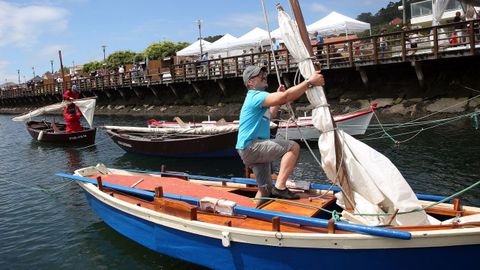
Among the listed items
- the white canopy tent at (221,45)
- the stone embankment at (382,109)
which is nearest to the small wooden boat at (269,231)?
the stone embankment at (382,109)

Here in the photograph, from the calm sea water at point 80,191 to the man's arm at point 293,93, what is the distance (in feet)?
9.43

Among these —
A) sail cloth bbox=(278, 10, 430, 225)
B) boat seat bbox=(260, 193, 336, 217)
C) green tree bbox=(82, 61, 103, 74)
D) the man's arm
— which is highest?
green tree bbox=(82, 61, 103, 74)

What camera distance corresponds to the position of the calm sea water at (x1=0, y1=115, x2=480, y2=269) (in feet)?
24.7

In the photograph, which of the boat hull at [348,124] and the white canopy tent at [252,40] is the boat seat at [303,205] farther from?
the white canopy tent at [252,40]

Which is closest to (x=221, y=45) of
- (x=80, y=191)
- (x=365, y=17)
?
(x=80, y=191)

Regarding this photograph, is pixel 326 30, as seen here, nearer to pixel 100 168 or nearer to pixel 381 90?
pixel 381 90

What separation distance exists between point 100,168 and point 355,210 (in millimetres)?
5774

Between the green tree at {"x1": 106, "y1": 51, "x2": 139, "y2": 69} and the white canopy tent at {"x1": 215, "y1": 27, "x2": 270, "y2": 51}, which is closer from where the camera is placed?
the white canopy tent at {"x1": 215, "y1": 27, "x2": 270, "y2": 51}

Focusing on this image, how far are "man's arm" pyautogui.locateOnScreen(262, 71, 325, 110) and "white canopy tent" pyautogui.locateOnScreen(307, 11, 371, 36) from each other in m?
21.7

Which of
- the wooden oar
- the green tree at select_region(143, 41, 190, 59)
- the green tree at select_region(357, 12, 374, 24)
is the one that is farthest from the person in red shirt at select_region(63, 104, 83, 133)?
the green tree at select_region(357, 12, 374, 24)

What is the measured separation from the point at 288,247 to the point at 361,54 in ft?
69.7

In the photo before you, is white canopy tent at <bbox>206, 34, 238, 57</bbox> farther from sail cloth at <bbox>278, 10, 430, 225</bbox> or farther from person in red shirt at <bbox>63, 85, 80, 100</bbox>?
sail cloth at <bbox>278, 10, 430, 225</bbox>

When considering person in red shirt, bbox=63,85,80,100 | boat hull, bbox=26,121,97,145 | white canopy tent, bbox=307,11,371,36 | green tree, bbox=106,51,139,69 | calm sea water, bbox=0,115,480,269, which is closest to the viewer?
calm sea water, bbox=0,115,480,269

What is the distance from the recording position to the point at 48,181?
1384cm
